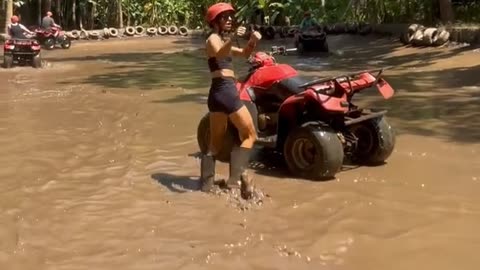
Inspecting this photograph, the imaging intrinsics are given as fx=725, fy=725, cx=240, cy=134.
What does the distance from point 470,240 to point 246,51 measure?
7.72ft

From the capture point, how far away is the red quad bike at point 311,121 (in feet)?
22.2

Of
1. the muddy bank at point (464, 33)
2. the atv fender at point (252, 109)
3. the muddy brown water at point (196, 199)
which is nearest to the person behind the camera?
the muddy brown water at point (196, 199)

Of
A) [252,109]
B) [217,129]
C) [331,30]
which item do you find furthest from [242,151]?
[331,30]

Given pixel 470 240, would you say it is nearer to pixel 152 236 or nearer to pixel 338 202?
pixel 338 202

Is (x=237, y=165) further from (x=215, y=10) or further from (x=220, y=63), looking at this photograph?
(x=215, y=10)

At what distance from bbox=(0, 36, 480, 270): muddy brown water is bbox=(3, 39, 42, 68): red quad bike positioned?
6.80 metres

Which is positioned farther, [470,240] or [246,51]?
[246,51]

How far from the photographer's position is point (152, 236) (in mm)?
5383

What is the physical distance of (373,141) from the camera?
7.35 m

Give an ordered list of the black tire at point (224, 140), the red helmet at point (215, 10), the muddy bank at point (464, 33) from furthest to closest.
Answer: the muddy bank at point (464, 33) < the black tire at point (224, 140) < the red helmet at point (215, 10)

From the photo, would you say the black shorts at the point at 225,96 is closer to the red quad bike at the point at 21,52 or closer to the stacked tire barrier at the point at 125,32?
the red quad bike at the point at 21,52

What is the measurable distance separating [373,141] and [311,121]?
78cm

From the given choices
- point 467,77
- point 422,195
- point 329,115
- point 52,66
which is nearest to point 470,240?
point 422,195

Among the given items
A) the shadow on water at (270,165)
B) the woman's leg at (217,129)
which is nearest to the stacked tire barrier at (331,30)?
the shadow on water at (270,165)
